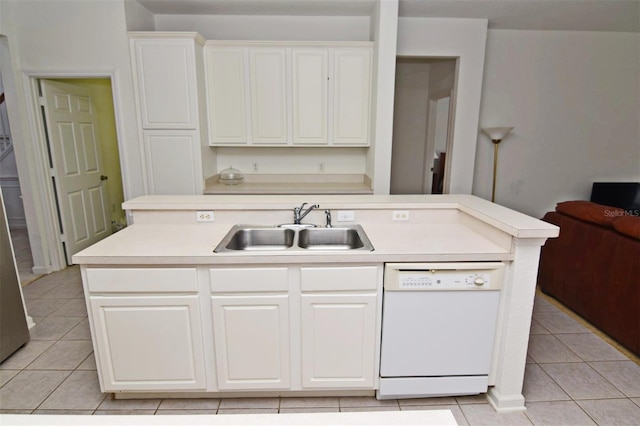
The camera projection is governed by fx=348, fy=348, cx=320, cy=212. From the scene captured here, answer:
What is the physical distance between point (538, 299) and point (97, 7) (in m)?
4.76

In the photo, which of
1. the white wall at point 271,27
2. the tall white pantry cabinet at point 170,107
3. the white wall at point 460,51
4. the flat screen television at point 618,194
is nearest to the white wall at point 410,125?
the white wall at point 460,51

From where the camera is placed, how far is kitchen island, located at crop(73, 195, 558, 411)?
1.60 m

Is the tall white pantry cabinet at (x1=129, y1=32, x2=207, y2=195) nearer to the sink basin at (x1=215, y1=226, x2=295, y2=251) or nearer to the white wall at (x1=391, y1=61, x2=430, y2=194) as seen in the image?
the sink basin at (x1=215, y1=226, x2=295, y2=251)

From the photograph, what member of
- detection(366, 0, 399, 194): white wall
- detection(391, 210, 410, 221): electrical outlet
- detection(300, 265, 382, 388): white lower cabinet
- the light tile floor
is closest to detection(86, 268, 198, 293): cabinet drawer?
detection(300, 265, 382, 388): white lower cabinet

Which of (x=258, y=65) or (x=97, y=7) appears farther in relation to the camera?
(x=258, y=65)

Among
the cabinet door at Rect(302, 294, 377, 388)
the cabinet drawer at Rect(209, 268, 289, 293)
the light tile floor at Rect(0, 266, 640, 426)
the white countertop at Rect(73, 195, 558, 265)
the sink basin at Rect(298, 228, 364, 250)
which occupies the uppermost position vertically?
the white countertop at Rect(73, 195, 558, 265)

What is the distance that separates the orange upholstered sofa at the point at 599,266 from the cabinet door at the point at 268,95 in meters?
2.70

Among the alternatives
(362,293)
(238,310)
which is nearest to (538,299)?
(362,293)

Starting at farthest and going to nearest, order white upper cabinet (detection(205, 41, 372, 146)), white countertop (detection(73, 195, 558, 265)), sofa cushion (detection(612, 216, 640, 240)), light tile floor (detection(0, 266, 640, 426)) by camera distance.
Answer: white upper cabinet (detection(205, 41, 372, 146))
sofa cushion (detection(612, 216, 640, 240))
light tile floor (detection(0, 266, 640, 426))
white countertop (detection(73, 195, 558, 265))

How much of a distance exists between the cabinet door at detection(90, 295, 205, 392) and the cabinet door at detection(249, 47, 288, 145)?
247 centimetres

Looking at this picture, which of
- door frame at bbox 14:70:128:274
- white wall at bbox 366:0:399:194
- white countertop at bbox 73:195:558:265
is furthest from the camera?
door frame at bbox 14:70:128:274

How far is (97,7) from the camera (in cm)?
323

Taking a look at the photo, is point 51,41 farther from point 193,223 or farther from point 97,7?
point 193,223

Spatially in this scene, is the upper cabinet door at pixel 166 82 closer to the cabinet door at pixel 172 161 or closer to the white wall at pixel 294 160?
the cabinet door at pixel 172 161
